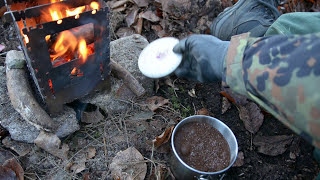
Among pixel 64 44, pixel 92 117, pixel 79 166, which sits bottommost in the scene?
pixel 79 166

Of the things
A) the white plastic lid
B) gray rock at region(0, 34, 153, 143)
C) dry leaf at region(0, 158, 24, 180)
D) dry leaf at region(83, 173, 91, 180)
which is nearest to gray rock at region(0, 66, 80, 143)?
gray rock at region(0, 34, 153, 143)

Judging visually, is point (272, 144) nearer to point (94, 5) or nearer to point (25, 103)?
point (94, 5)

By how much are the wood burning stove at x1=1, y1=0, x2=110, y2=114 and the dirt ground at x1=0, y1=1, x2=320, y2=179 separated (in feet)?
1.58

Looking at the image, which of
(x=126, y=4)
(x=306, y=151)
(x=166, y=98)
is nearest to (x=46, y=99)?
(x=166, y=98)

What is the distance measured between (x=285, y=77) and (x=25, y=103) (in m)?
2.27

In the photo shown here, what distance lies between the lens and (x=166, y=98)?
3.23m

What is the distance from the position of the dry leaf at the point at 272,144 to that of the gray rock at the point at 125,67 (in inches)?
55.8

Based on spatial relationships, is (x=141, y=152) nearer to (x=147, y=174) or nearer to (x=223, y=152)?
(x=147, y=174)

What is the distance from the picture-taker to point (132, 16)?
13.4 ft

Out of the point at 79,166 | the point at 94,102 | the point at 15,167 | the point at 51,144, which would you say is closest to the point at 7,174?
the point at 15,167

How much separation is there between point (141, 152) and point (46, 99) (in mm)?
1085

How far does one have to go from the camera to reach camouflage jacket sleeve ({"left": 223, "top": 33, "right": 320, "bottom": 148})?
4.51ft

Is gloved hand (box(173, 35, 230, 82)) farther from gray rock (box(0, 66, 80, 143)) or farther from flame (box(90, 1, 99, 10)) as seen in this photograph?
gray rock (box(0, 66, 80, 143))

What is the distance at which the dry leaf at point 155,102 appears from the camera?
10.0ft
